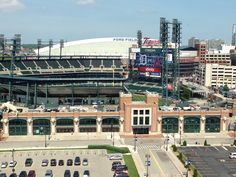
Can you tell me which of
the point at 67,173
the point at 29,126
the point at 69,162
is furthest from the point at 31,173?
the point at 29,126

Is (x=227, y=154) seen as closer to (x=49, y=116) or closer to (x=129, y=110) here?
(x=129, y=110)

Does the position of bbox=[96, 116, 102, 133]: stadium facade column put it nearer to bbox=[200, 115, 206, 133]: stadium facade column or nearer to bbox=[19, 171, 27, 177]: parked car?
bbox=[200, 115, 206, 133]: stadium facade column

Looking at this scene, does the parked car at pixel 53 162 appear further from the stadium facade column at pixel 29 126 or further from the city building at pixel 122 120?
the stadium facade column at pixel 29 126

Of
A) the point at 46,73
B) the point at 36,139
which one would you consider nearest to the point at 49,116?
the point at 36,139

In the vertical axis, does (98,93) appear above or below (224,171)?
above

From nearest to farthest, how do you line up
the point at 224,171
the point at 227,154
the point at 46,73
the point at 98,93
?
the point at 224,171, the point at 227,154, the point at 98,93, the point at 46,73

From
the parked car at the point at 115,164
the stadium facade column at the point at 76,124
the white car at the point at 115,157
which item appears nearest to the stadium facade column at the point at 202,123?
the white car at the point at 115,157

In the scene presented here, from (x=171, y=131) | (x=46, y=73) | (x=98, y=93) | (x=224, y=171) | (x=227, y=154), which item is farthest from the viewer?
(x=46, y=73)
